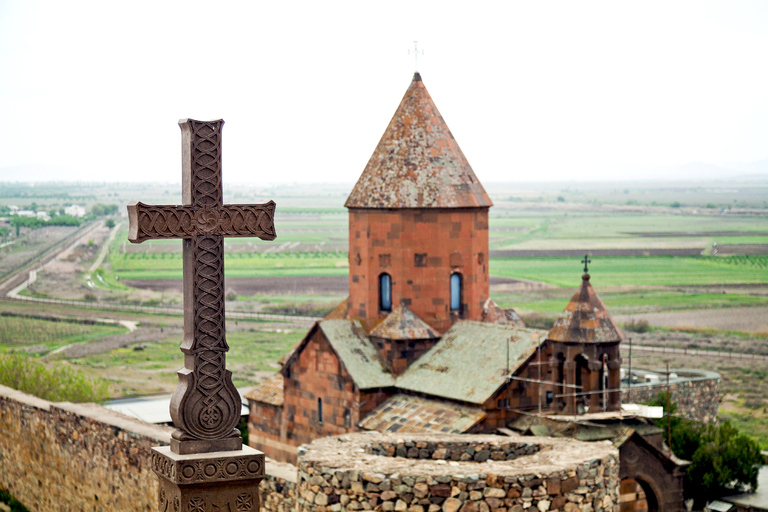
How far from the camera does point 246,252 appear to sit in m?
88.6

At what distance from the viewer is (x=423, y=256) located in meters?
17.6

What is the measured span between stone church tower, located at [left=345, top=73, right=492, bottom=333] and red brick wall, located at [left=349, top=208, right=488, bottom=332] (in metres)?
0.02

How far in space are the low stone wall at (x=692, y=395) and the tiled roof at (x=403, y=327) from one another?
8903 mm

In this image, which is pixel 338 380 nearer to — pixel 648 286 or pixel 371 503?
pixel 371 503

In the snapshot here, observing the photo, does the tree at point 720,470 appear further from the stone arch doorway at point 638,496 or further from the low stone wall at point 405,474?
the low stone wall at point 405,474

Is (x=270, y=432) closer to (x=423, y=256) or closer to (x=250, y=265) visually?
(x=423, y=256)

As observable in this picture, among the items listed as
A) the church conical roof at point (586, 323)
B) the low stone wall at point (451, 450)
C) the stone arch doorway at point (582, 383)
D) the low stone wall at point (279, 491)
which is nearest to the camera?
the low stone wall at point (451, 450)

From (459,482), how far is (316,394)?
8752mm

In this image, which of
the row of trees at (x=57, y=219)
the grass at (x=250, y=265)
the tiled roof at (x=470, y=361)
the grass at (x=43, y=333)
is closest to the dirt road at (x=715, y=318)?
the grass at (x=250, y=265)

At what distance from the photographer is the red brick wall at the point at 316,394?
660 inches

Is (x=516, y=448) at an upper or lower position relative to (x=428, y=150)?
lower

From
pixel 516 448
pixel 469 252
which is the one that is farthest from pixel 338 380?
pixel 516 448

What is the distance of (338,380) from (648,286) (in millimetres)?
49704

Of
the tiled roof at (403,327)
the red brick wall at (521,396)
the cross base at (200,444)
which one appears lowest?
the red brick wall at (521,396)
